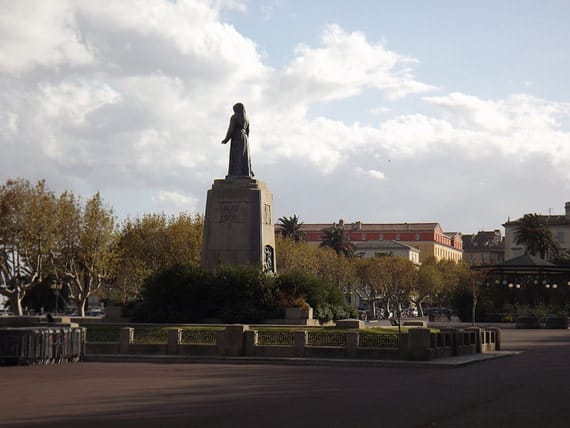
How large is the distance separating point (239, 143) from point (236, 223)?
3.69 meters

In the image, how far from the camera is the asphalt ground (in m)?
15.2

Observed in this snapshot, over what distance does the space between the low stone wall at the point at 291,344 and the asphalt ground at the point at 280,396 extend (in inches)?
79.9

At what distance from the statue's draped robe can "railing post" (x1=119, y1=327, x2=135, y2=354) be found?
35.3 feet

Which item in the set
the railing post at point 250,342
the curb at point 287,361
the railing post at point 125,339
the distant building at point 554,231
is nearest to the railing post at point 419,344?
the curb at point 287,361

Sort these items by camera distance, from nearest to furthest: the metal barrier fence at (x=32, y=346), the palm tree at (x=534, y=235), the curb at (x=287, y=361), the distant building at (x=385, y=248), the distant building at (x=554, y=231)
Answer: the metal barrier fence at (x=32, y=346) < the curb at (x=287, y=361) < the palm tree at (x=534, y=235) < the distant building at (x=554, y=231) < the distant building at (x=385, y=248)

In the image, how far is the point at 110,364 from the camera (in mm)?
29109

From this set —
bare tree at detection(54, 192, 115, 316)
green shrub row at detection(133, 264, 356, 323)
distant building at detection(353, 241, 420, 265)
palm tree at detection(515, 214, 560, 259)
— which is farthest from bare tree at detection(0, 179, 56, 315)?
distant building at detection(353, 241, 420, 265)

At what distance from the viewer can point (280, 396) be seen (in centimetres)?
1916

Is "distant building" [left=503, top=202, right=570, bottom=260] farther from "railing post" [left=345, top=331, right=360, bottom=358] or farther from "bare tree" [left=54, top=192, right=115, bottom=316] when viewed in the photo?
"railing post" [left=345, top=331, right=360, bottom=358]

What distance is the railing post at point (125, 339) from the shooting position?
32625mm

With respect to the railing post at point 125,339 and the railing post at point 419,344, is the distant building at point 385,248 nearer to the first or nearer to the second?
the railing post at point 125,339

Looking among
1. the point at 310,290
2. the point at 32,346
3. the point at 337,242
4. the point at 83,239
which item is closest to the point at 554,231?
the point at 337,242

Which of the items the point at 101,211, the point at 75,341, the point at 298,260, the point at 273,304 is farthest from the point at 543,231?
the point at 75,341

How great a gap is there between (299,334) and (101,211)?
3777cm
